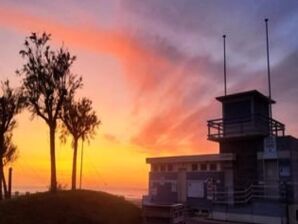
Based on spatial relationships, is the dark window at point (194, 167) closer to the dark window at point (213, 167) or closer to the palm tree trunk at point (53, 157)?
the dark window at point (213, 167)

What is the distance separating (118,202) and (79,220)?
4105mm

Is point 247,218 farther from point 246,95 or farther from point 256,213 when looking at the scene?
point 246,95

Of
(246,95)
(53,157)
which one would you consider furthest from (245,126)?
(53,157)

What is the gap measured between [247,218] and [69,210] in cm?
1083

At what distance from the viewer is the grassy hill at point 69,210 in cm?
2184

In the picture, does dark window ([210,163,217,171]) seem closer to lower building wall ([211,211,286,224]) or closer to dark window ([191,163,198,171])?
dark window ([191,163,198,171])

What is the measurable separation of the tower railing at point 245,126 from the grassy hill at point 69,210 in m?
11.3

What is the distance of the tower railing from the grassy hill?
444 inches

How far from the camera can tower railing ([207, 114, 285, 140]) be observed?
1303 inches

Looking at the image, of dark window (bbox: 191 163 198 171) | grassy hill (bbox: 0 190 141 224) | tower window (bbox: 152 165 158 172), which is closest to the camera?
grassy hill (bbox: 0 190 141 224)

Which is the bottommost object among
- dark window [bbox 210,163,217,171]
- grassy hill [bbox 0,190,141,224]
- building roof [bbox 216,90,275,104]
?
grassy hill [bbox 0,190,141,224]

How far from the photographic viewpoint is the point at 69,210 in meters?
22.8

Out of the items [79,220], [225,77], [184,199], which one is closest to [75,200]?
[79,220]

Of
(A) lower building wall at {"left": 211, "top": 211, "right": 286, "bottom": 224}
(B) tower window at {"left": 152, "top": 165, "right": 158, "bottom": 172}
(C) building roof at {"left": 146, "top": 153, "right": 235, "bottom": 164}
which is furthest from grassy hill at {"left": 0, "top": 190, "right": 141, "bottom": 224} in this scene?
(B) tower window at {"left": 152, "top": 165, "right": 158, "bottom": 172}
